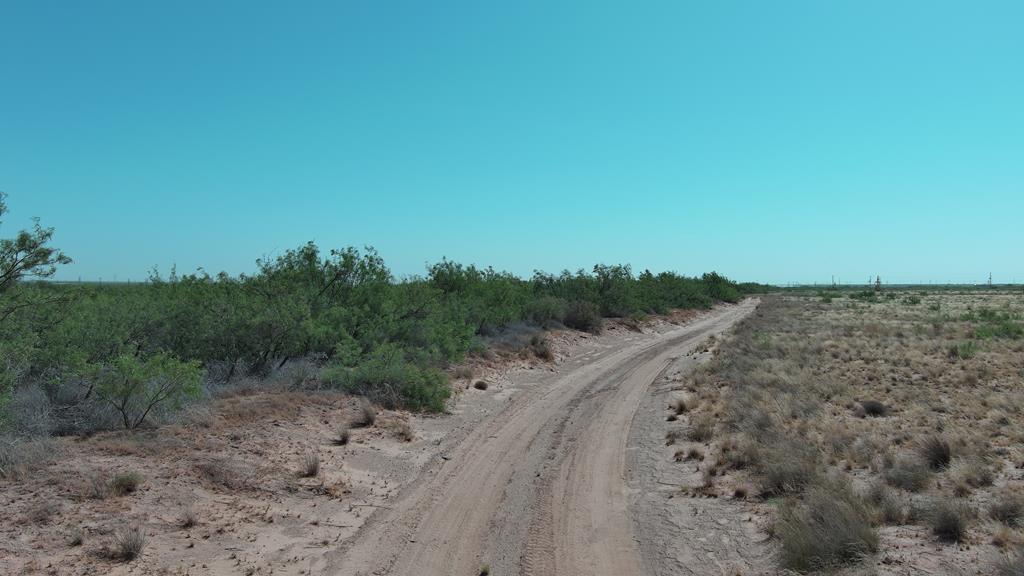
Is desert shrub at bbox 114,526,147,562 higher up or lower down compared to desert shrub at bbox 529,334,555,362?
lower down

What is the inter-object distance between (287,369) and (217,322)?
200 cm

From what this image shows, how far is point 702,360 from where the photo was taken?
2411cm

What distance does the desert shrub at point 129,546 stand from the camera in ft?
19.7

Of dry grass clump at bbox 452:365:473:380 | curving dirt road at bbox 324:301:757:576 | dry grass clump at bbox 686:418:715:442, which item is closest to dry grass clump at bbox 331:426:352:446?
curving dirt road at bbox 324:301:757:576

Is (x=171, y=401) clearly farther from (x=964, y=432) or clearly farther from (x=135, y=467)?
(x=964, y=432)

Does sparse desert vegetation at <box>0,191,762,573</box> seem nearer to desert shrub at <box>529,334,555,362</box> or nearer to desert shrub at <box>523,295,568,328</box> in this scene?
desert shrub at <box>529,334,555,362</box>

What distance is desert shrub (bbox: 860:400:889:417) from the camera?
43.8 ft

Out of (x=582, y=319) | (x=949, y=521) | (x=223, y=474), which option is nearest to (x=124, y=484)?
(x=223, y=474)

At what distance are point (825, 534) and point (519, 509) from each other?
12.4 feet

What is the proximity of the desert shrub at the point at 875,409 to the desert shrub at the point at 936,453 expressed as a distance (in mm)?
3541

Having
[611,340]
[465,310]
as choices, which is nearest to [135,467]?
[465,310]

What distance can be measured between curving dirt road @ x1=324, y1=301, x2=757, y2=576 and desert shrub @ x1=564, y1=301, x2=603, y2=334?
21.2 metres

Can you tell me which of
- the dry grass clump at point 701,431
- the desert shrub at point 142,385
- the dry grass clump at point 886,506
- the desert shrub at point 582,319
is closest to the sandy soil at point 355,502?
the desert shrub at point 142,385

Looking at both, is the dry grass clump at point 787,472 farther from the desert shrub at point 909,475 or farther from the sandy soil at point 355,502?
the sandy soil at point 355,502
